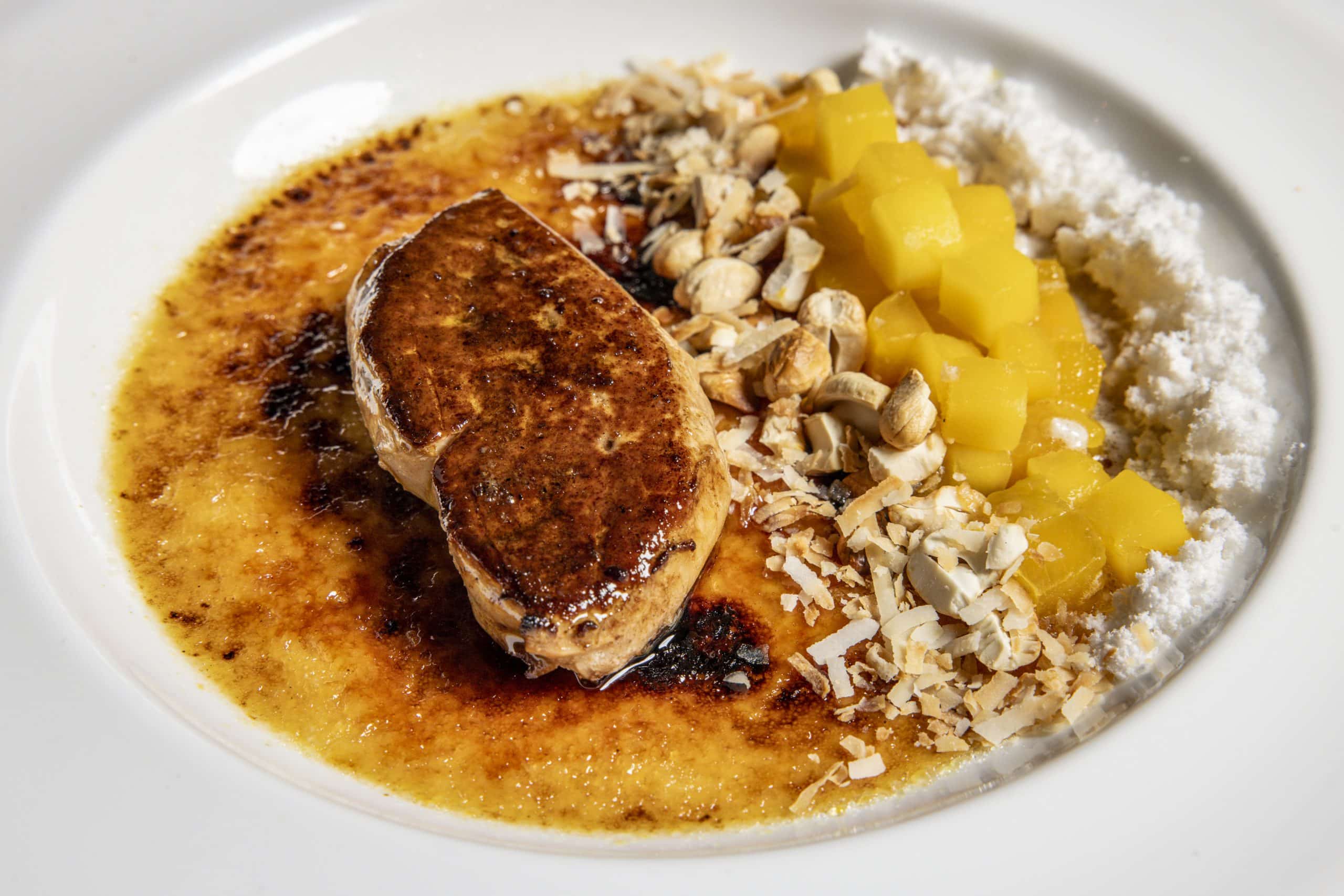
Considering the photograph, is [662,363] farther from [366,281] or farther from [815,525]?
[366,281]

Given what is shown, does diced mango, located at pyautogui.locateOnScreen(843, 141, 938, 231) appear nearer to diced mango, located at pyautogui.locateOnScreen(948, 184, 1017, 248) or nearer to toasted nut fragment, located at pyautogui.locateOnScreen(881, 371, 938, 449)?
diced mango, located at pyautogui.locateOnScreen(948, 184, 1017, 248)

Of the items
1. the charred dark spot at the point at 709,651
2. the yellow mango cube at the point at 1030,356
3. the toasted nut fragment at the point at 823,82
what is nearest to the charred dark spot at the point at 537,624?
the charred dark spot at the point at 709,651

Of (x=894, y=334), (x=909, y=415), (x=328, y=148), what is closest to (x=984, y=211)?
(x=894, y=334)

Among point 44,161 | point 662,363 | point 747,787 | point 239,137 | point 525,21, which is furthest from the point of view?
point 525,21

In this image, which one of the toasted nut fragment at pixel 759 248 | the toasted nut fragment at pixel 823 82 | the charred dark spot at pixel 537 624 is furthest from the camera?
the toasted nut fragment at pixel 823 82

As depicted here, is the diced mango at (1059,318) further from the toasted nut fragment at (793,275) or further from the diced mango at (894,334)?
the toasted nut fragment at (793,275)

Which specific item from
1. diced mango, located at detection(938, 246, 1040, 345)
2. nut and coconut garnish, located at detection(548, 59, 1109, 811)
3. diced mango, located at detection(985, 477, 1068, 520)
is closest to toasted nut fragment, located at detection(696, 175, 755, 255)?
nut and coconut garnish, located at detection(548, 59, 1109, 811)

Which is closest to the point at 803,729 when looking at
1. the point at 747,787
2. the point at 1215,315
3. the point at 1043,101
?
the point at 747,787
